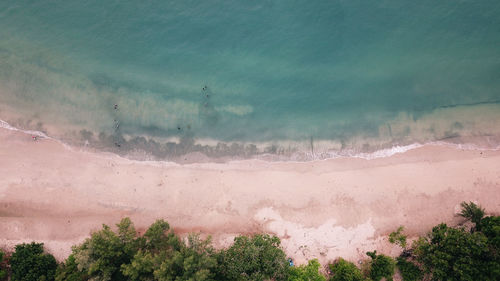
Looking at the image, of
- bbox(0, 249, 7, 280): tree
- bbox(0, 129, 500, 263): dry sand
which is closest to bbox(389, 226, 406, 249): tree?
bbox(0, 129, 500, 263): dry sand

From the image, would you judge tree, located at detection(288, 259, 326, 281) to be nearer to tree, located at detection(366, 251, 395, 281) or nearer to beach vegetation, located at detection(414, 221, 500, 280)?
tree, located at detection(366, 251, 395, 281)

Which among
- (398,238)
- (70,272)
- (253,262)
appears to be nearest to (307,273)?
(253,262)

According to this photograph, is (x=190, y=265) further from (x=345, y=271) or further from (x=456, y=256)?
(x=456, y=256)

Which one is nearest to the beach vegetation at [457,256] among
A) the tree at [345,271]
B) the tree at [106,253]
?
the tree at [345,271]

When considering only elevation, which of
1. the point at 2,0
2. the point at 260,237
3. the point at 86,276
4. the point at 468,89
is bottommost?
the point at 86,276

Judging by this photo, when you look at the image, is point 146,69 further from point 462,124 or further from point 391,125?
point 462,124

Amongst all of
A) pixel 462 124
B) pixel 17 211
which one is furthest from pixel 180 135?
pixel 462 124
